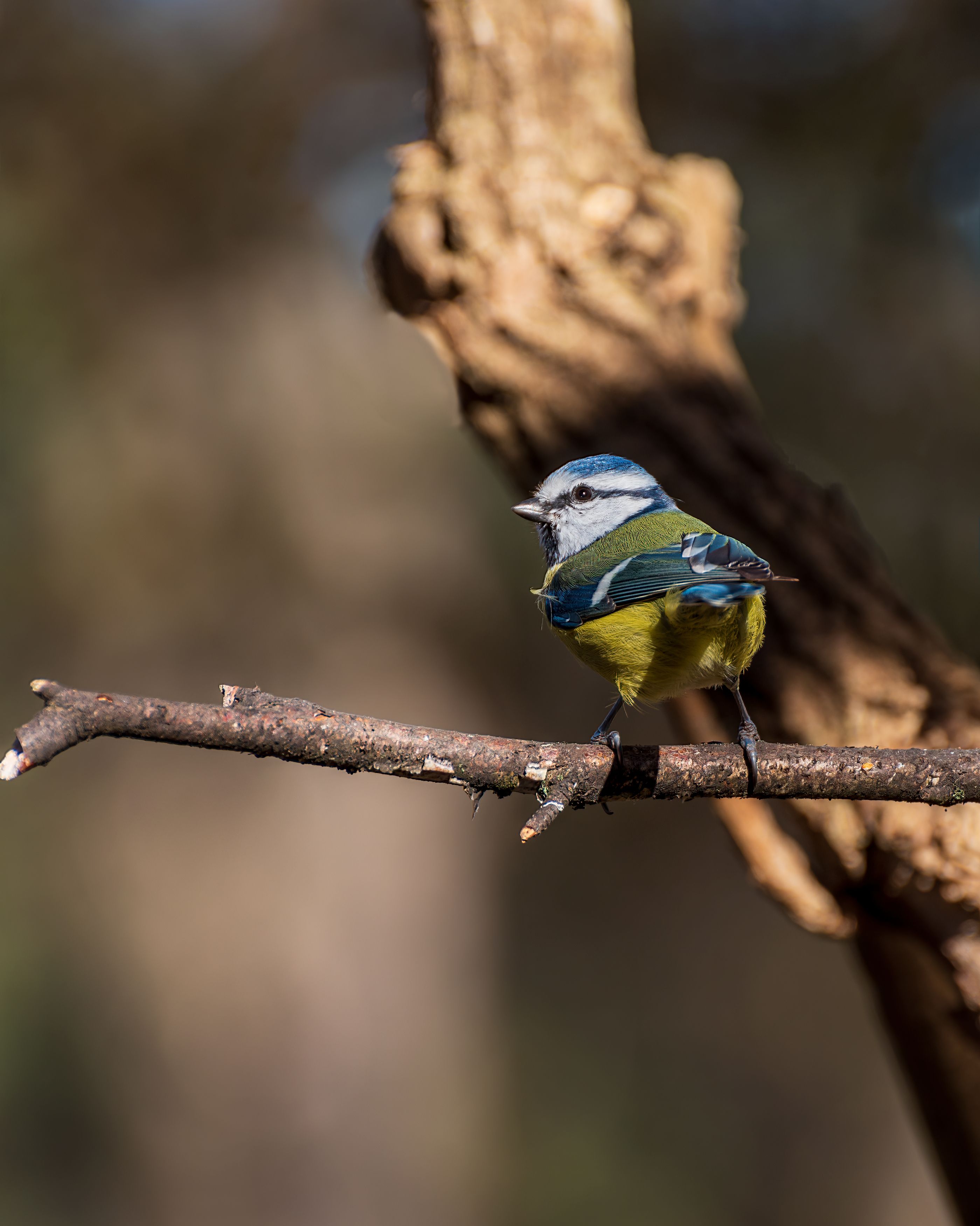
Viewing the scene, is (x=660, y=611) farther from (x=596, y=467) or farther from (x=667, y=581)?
(x=596, y=467)

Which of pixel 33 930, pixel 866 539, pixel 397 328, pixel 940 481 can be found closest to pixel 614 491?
pixel 866 539

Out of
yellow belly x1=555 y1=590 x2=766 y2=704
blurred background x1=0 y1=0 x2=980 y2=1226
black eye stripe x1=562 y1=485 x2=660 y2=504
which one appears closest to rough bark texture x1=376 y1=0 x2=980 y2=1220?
black eye stripe x1=562 y1=485 x2=660 y2=504

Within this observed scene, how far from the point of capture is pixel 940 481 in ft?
14.9

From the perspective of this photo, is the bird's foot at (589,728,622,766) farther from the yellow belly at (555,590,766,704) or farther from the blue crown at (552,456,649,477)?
the blue crown at (552,456,649,477)

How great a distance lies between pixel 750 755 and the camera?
1514 mm

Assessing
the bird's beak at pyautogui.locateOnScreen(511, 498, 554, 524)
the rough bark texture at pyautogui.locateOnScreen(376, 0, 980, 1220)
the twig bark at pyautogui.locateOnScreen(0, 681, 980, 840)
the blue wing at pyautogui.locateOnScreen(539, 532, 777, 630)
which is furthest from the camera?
the rough bark texture at pyautogui.locateOnScreen(376, 0, 980, 1220)

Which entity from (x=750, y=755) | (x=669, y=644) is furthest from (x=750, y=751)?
(x=669, y=644)

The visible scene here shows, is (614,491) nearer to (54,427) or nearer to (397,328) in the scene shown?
(397,328)

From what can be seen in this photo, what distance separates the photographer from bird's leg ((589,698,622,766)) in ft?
5.02

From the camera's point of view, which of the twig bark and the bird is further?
the bird

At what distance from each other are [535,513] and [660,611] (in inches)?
18.6

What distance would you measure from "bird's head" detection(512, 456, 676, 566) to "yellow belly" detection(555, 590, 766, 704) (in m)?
0.35

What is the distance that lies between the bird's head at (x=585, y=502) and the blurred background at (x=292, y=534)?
A: 133 inches

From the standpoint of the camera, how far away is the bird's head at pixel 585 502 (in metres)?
1.92
